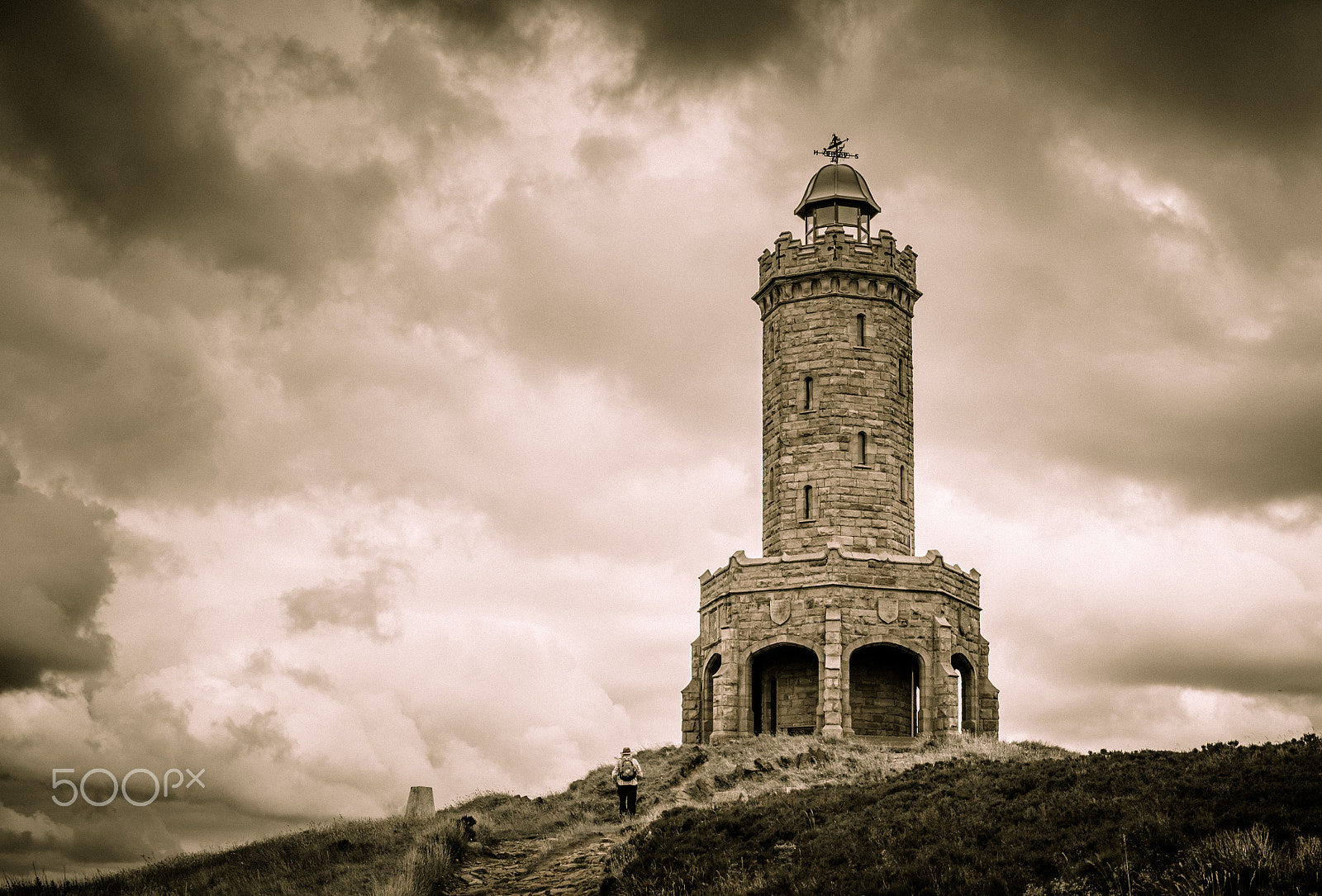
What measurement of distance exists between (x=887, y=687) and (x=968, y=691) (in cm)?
248

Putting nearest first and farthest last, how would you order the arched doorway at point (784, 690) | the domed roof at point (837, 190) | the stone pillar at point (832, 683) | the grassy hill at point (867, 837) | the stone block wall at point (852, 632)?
the grassy hill at point (867, 837) < the stone pillar at point (832, 683) < the stone block wall at point (852, 632) < the arched doorway at point (784, 690) < the domed roof at point (837, 190)

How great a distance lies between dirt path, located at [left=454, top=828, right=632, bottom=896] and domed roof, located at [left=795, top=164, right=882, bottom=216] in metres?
24.0

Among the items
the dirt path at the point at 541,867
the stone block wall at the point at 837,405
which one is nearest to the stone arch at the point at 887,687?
the stone block wall at the point at 837,405

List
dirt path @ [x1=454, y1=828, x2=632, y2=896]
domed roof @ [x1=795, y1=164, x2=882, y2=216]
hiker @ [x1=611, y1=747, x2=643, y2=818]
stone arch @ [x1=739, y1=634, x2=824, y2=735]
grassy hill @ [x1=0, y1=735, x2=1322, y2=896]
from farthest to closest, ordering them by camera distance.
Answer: domed roof @ [x1=795, y1=164, x2=882, y2=216]
stone arch @ [x1=739, y1=634, x2=824, y2=735]
hiker @ [x1=611, y1=747, x2=643, y2=818]
dirt path @ [x1=454, y1=828, x2=632, y2=896]
grassy hill @ [x1=0, y1=735, x2=1322, y2=896]

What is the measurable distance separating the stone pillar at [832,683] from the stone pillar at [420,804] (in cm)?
1110

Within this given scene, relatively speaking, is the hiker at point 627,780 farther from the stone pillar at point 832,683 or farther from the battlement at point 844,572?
the battlement at point 844,572

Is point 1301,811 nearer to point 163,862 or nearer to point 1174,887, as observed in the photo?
point 1174,887

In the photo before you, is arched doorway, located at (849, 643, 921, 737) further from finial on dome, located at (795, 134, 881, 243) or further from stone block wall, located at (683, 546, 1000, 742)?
finial on dome, located at (795, 134, 881, 243)

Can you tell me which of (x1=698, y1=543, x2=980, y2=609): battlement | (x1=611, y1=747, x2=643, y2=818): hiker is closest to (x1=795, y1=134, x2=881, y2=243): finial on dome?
(x1=698, y1=543, x2=980, y2=609): battlement

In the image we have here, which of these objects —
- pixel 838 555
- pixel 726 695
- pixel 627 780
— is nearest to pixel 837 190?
pixel 838 555

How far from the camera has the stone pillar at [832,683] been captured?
111 ft

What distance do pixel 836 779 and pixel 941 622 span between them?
32.5 ft

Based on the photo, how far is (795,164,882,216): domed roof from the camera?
4128 cm

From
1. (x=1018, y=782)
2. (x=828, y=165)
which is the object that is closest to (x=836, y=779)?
(x=1018, y=782)
